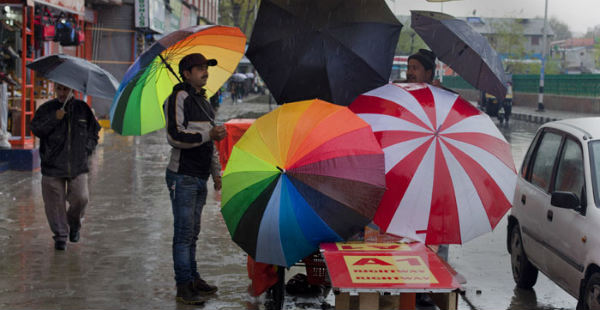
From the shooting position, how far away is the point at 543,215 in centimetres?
676

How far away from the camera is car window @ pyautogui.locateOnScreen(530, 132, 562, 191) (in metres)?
6.97

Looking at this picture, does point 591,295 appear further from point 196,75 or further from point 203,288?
point 196,75

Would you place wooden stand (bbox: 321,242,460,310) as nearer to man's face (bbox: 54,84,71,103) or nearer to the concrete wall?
man's face (bbox: 54,84,71,103)

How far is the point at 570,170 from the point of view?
6.55 meters

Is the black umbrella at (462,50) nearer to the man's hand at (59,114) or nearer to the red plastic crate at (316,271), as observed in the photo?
the red plastic crate at (316,271)

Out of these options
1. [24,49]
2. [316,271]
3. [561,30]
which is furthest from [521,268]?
[561,30]

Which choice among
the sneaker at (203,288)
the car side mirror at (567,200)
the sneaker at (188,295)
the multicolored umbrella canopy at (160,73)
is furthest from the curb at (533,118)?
the sneaker at (188,295)

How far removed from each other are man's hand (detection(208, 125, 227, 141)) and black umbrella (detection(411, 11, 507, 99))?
5.78ft

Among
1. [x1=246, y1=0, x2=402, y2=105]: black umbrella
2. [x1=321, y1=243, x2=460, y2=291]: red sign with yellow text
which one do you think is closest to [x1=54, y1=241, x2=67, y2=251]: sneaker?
[x1=246, y1=0, x2=402, y2=105]: black umbrella

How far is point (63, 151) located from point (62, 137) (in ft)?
0.48

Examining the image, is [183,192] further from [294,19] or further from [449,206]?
[449,206]

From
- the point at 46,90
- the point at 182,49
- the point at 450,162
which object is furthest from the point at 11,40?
the point at 450,162

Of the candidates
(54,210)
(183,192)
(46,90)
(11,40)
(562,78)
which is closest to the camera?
(183,192)

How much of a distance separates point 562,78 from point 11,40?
3425 cm
